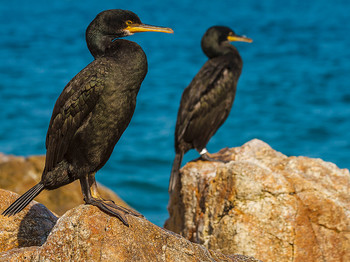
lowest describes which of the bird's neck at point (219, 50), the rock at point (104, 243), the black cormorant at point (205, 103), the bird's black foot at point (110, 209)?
the rock at point (104, 243)

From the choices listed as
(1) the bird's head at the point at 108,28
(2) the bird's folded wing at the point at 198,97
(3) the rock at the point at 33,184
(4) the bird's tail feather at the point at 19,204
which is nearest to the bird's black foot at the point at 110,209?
(4) the bird's tail feather at the point at 19,204

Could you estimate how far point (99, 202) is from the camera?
3.66 metres

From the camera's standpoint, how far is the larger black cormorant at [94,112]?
3.76m

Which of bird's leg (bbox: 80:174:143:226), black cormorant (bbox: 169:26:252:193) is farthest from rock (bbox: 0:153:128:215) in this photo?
bird's leg (bbox: 80:174:143:226)

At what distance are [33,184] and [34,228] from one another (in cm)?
353

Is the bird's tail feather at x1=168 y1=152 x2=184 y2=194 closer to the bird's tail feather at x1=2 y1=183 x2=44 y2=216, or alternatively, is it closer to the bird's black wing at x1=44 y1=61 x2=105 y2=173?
the bird's black wing at x1=44 y1=61 x2=105 y2=173

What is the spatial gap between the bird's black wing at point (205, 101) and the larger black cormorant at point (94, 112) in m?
2.98

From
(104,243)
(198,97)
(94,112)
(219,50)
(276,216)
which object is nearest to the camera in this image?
(104,243)

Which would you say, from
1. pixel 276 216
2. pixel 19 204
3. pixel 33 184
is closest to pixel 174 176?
pixel 276 216

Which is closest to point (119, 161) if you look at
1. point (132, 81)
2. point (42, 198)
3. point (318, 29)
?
point (42, 198)

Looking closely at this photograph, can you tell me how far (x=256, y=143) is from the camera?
6203mm

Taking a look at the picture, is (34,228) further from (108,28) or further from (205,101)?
(205,101)

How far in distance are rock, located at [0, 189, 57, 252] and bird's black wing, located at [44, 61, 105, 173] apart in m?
0.40

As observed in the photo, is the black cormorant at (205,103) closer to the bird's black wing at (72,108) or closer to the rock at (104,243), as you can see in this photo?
the bird's black wing at (72,108)
